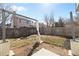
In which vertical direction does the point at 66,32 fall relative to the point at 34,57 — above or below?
above

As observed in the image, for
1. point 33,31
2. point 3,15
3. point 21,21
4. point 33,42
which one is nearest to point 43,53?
point 33,42

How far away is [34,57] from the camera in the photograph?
5.12 feet

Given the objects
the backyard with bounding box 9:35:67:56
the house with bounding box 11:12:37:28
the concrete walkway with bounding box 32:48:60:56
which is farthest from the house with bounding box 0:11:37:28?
the concrete walkway with bounding box 32:48:60:56

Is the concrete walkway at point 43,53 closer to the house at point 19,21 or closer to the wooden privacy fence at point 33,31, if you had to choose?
the wooden privacy fence at point 33,31

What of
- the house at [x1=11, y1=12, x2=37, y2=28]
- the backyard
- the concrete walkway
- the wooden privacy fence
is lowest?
the concrete walkway

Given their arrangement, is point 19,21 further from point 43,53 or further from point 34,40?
point 43,53

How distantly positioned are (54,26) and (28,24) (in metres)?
0.30

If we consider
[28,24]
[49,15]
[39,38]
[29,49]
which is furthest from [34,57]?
[49,15]

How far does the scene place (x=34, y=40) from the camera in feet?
5.23

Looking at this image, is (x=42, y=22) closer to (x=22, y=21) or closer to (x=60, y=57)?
(x=22, y=21)

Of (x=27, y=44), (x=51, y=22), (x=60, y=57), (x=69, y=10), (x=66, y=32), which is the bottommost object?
(x=60, y=57)

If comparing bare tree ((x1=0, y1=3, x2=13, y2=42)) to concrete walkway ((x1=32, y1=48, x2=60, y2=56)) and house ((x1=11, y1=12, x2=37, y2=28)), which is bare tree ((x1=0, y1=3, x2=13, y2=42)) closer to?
house ((x1=11, y1=12, x2=37, y2=28))

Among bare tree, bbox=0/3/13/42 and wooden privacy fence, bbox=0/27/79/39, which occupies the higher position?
bare tree, bbox=0/3/13/42

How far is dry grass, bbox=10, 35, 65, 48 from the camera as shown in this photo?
158 cm
